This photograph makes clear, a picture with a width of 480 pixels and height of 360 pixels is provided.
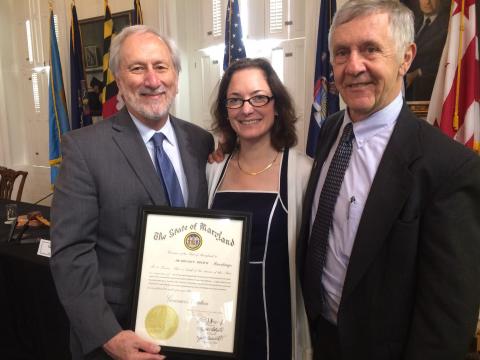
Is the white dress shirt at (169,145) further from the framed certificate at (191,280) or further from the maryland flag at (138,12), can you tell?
the maryland flag at (138,12)

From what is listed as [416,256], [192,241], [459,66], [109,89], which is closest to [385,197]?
[416,256]

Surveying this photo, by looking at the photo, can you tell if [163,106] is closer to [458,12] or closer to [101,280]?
[101,280]

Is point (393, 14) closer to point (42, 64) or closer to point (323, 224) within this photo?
point (323, 224)

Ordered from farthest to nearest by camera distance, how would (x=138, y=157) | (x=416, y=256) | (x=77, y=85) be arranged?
(x=77, y=85), (x=138, y=157), (x=416, y=256)

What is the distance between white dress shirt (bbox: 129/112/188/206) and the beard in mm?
48

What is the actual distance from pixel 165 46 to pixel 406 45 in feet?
3.09

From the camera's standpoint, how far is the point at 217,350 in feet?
4.18

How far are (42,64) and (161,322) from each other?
615 cm

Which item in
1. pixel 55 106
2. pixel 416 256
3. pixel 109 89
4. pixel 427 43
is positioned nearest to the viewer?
pixel 416 256

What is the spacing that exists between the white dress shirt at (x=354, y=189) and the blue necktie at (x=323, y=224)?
0.02 meters

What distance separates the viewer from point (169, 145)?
1.61 m

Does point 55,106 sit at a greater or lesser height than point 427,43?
lesser

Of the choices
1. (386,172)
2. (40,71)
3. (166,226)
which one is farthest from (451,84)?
(40,71)

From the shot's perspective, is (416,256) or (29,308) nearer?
(416,256)
